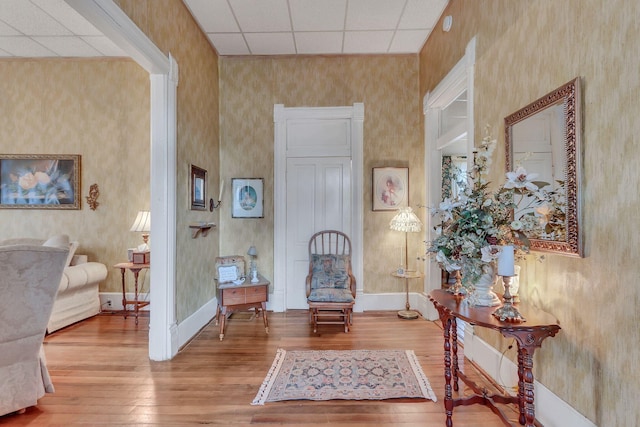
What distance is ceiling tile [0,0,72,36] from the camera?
316 centimetres

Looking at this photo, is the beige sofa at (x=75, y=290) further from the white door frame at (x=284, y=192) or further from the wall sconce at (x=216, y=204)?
the white door frame at (x=284, y=192)

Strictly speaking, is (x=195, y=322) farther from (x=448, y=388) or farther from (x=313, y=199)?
(x=448, y=388)

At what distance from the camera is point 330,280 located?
3.99 m

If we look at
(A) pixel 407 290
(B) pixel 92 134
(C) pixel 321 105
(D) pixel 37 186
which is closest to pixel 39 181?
(D) pixel 37 186

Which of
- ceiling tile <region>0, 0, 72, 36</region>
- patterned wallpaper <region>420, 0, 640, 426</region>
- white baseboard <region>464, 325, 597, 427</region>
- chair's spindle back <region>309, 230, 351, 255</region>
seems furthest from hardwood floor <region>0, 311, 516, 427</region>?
ceiling tile <region>0, 0, 72, 36</region>

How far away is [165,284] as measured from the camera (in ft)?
9.48

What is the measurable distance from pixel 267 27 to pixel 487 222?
3.29 m

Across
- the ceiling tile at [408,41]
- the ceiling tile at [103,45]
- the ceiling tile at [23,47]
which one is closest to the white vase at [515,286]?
the ceiling tile at [408,41]

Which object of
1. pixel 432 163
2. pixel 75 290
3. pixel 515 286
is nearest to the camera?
pixel 515 286

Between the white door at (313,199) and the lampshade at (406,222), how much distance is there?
2.21 ft

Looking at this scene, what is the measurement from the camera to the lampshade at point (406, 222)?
3.87 m

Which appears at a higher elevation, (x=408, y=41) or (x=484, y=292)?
(x=408, y=41)

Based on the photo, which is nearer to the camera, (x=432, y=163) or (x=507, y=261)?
(x=507, y=261)

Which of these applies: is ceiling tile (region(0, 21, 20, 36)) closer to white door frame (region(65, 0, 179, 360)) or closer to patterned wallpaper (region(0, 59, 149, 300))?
patterned wallpaper (region(0, 59, 149, 300))
